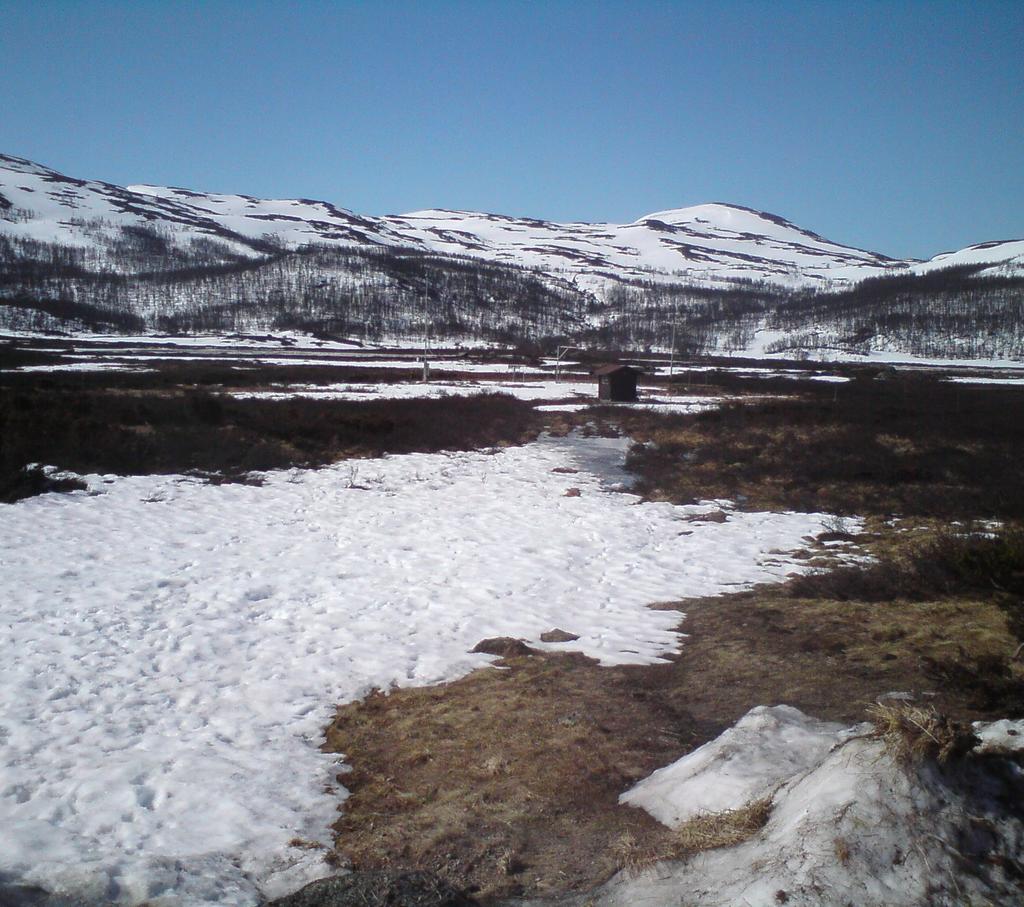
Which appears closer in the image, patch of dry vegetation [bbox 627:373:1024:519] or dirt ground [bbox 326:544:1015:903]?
dirt ground [bbox 326:544:1015:903]

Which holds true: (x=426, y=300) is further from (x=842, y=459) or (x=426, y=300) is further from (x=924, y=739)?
(x=924, y=739)

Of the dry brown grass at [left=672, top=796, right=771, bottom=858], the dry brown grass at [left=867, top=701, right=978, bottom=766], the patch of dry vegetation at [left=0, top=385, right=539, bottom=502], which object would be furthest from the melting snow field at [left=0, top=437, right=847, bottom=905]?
the dry brown grass at [left=867, top=701, right=978, bottom=766]

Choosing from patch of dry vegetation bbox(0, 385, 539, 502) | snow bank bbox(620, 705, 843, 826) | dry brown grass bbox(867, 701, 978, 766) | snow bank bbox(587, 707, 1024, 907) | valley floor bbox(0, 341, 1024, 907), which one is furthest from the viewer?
patch of dry vegetation bbox(0, 385, 539, 502)

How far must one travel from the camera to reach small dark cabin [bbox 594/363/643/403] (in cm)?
4148

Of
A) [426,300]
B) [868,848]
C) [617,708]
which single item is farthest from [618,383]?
[426,300]

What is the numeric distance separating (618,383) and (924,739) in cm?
3867

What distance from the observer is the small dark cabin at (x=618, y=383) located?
41.5m

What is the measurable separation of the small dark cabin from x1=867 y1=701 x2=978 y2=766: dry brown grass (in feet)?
125

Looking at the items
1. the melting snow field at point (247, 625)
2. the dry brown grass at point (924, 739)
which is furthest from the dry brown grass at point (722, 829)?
the melting snow field at point (247, 625)

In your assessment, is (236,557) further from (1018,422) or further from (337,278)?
(337,278)

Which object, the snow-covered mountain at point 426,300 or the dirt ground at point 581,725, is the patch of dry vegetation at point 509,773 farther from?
the snow-covered mountain at point 426,300

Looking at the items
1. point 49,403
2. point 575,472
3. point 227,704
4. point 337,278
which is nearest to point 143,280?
point 337,278

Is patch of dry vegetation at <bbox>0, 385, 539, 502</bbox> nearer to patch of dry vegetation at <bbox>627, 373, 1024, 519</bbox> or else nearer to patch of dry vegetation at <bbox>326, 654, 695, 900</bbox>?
patch of dry vegetation at <bbox>627, 373, 1024, 519</bbox>

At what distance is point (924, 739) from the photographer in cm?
366
